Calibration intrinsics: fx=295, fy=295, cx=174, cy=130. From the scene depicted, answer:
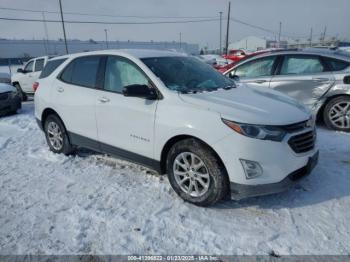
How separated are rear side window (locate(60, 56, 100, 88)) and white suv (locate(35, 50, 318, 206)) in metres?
0.02

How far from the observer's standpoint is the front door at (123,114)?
364cm

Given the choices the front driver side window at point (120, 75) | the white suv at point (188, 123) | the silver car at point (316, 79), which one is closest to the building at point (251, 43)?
the silver car at point (316, 79)

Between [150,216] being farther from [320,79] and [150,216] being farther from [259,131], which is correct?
[320,79]

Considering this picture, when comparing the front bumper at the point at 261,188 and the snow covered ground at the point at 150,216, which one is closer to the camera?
the snow covered ground at the point at 150,216

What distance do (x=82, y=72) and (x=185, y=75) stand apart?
5.65 ft

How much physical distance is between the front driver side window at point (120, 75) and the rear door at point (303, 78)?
11.8ft

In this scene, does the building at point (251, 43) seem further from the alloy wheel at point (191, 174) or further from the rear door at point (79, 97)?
the alloy wheel at point (191, 174)

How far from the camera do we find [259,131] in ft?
9.74

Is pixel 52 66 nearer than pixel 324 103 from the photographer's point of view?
Yes

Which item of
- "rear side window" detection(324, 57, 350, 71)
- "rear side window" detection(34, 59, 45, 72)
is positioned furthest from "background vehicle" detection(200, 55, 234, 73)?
"rear side window" detection(34, 59, 45, 72)

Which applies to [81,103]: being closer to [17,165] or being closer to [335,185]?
[17,165]

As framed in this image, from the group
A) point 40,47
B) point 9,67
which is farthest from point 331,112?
point 40,47

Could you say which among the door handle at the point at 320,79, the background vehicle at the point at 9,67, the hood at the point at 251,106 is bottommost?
the background vehicle at the point at 9,67

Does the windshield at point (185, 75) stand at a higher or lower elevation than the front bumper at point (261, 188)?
higher
